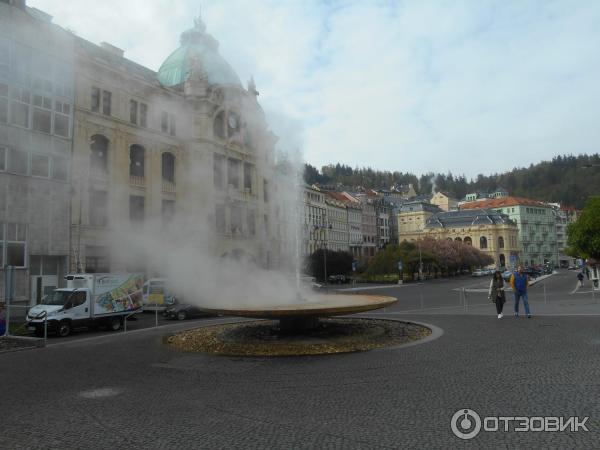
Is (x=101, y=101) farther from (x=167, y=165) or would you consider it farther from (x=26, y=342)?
(x=26, y=342)

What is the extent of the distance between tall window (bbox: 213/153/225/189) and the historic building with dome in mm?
80

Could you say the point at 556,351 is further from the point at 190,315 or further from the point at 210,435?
the point at 190,315

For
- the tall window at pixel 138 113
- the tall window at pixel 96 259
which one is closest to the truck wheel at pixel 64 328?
the tall window at pixel 96 259

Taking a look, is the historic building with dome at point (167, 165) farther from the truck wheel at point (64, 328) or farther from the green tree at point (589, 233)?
the green tree at point (589, 233)

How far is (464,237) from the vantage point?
14325 centimetres

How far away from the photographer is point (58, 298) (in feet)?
69.6

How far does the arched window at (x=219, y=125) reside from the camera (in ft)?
85.7

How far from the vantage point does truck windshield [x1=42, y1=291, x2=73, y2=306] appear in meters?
21.0

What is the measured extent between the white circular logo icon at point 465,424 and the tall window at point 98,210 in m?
30.1

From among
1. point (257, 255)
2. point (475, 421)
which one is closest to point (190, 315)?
point (257, 255)

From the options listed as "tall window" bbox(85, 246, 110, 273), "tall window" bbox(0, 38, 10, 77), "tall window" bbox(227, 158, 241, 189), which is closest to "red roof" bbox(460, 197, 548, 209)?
Answer: "tall window" bbox(227, 158, 241, 189)

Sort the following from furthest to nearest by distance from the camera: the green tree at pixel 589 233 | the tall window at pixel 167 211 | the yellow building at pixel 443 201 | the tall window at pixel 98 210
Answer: the yellow building at pixel 443 201
the green tree at pixel 589 233
the tall window at pixel 167 211
the tall window at pixel 98 210

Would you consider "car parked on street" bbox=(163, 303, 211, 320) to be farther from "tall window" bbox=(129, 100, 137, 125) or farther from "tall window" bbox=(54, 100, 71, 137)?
"tall window" bbox=(129, 100, 137, 125)

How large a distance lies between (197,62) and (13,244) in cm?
2066
